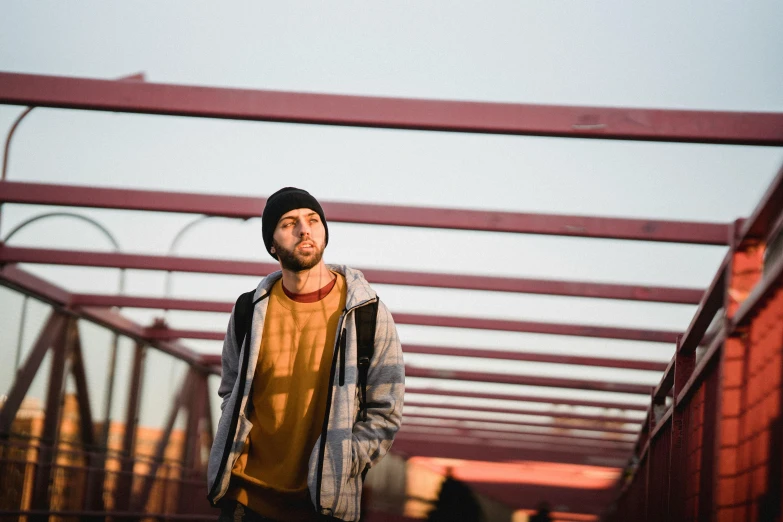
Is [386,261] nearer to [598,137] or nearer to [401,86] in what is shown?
[401,86]

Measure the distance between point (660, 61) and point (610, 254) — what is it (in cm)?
445

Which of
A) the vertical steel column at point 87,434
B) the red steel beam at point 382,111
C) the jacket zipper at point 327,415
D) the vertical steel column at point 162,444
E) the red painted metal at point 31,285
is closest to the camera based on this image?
the jacket zipper at point 327,415

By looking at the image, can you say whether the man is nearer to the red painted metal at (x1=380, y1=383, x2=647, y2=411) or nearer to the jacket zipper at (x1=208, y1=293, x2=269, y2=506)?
the jacket zipper at (x1=208, y1=293, x2=269, y2=506)

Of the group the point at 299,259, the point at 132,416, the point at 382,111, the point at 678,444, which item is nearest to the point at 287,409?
the point at 299,259

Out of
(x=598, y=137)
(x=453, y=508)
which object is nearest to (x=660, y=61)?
(x=598, y=137)

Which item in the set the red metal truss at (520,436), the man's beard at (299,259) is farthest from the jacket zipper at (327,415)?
the red metal truss at (520,436)

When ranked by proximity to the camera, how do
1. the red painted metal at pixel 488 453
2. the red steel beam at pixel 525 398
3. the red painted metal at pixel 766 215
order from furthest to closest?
1. the red painted metal at pixel 488 453
2. the red steel beam at pixel 525 398
3. the red painted metal at pixel 766 215

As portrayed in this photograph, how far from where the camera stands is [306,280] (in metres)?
3.99

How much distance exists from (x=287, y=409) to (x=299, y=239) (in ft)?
2.08

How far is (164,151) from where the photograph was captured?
11930 millimetres

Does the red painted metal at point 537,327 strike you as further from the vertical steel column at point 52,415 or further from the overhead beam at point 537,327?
the vertical steel column at point 52,415

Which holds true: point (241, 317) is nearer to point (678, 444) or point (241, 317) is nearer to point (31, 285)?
point (678, 444)

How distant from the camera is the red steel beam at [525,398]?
17.6 m

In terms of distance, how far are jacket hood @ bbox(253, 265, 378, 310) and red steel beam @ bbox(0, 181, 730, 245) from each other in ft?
16.3
